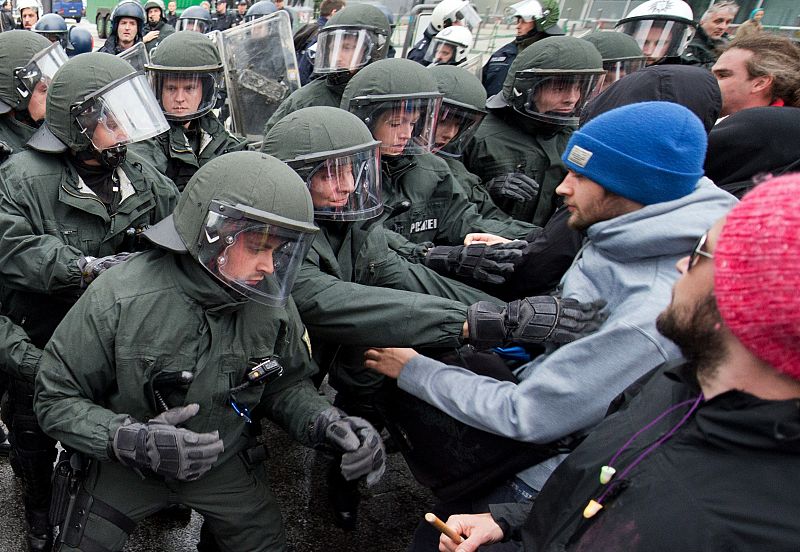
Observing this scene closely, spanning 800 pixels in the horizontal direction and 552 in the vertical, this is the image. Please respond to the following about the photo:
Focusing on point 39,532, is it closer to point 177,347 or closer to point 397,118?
point 177,347

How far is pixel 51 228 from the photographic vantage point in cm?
270

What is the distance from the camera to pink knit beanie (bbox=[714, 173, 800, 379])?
97 centimetres

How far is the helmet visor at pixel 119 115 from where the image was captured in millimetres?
2715

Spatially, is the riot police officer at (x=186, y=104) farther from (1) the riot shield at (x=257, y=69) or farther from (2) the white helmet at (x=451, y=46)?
(2) the white helmet at (x=451, y=46)

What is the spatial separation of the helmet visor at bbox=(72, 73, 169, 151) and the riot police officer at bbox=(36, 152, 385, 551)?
0.92 m

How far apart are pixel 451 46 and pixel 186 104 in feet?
11.3

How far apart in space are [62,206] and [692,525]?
2.62 meters

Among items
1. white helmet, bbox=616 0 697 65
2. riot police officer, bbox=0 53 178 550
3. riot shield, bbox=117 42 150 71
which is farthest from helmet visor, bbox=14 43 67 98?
white helmet, bbox=616 0 697 65

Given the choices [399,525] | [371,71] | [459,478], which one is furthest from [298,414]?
[371,71]

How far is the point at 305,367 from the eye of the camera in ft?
7.80

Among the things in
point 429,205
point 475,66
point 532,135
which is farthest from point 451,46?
point 429,205

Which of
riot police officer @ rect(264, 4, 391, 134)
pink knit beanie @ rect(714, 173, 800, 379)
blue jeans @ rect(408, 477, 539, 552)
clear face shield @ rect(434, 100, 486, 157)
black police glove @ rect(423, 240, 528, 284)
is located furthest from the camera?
riot police officer @ rect(264, 4, 391, 134)

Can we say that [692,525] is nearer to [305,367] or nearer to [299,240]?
[299,240]

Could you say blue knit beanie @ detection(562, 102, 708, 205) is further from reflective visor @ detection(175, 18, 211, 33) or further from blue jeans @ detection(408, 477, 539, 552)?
reflective visor @ detection(175, 18, 211, 33)
